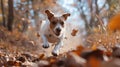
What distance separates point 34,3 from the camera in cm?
3444

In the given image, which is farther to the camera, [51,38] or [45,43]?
[51,38]

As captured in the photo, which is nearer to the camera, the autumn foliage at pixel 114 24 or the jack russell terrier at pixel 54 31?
the autumn foliage at pixel 114 24

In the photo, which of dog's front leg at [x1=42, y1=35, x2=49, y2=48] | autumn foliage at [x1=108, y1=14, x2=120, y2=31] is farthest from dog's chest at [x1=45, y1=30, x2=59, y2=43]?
autumn foliage at [x1=108, y1=14, x2=120, y2=31]

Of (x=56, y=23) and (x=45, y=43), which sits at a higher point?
(x=56, y=23)

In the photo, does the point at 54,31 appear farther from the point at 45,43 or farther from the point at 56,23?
the point at 45,43

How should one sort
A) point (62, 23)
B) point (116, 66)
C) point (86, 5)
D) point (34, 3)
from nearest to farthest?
point (116, 66) → point (62, 23) → point (34, 3) → point (86, 5)

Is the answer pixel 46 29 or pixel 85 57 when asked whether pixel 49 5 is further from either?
pixel 85 57

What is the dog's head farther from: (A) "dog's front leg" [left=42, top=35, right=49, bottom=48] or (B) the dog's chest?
(A) "dog's front leg" [left=42, top=35, right=49, bottom=48]

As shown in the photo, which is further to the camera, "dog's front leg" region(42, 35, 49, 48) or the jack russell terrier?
the jack russell terrier

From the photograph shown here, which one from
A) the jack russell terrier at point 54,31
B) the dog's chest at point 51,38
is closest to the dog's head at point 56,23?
the jack russell terrier at point 54,31

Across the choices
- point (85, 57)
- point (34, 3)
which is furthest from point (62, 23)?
point (34, 3)

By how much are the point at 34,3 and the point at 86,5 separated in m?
6.18

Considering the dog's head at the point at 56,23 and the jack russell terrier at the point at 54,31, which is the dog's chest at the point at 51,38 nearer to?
the jack russell terrier at the point at 54,31

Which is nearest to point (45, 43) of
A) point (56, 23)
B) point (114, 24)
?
point (56, 23)
